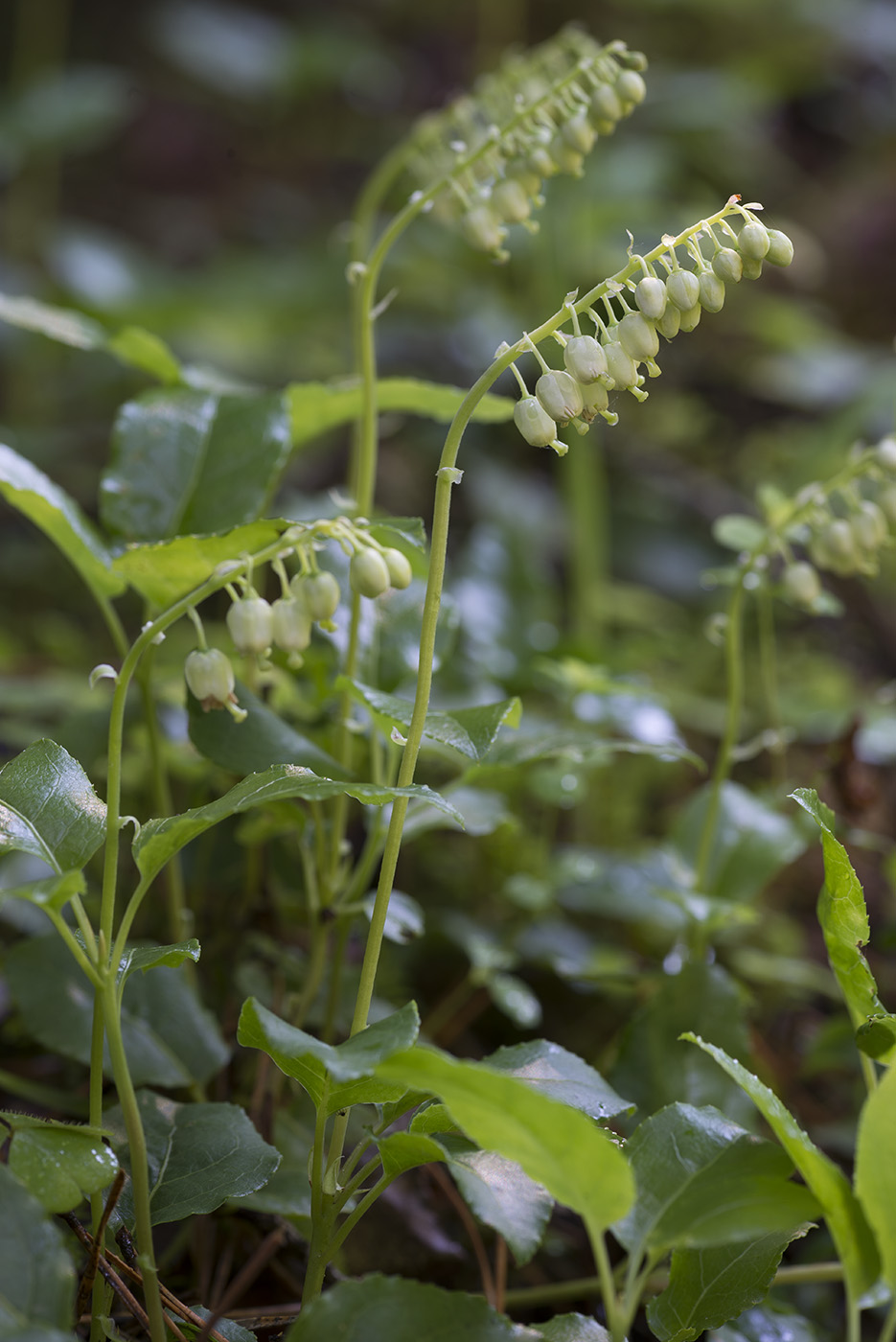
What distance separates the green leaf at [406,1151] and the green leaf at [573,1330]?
153mm

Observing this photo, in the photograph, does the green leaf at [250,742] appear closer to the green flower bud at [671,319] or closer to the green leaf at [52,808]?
the green leaf at [52,808]

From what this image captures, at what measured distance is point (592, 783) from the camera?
1.91 m

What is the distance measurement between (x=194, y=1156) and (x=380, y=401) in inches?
32.0

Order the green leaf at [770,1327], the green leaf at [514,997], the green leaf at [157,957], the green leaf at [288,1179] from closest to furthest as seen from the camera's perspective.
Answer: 1. the green leaf at [157,957]
2. the green leaf at [288,1179]
3. the green leaf at [770,1327]
4. the green leaf at [514,997]

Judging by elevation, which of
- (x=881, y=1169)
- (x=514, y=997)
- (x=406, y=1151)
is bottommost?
(x=514, y=997)

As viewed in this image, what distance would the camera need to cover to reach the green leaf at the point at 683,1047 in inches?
44.2

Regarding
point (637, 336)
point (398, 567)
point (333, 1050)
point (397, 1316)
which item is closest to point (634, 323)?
point (637, 336)

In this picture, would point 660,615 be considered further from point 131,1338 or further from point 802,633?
point 131,1338

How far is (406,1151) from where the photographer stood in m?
0.79

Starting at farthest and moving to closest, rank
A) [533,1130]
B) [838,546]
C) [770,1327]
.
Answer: [838,546] → [770,1327] → [533,1130]

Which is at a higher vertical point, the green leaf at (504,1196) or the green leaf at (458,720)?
the green leaf at (458,720)

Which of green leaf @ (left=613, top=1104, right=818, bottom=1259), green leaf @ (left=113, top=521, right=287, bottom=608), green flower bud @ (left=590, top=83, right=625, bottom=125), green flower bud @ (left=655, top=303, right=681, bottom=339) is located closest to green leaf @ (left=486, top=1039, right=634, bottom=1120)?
green leaf @ (left=613, top=1104, right=818, bottom=1259)

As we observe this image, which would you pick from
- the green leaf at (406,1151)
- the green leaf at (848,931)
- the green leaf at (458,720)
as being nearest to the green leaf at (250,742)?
the green leaf at (458,720)

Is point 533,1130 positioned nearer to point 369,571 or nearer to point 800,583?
point 369,571
